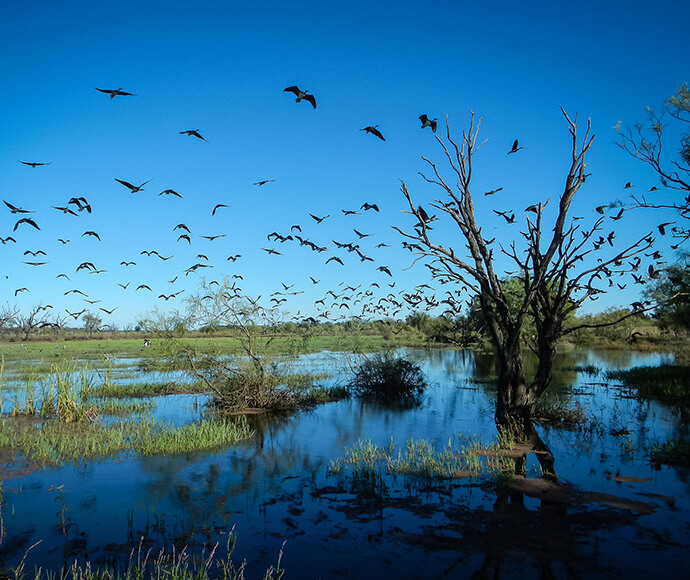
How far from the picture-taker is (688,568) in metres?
6.02

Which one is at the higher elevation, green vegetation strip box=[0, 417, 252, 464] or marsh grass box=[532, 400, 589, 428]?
marsh grass box=[532, 400, 589, 428]

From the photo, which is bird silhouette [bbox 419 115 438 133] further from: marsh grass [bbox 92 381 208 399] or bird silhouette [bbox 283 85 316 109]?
marsh grass [bbox 92 381 208 399]

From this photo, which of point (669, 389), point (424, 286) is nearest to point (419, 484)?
point (424, 286)

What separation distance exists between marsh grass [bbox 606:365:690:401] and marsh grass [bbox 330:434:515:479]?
9.56m

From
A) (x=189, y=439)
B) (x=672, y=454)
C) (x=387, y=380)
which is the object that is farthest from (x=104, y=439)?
(x=672, y=454)

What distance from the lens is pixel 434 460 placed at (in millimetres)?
10070

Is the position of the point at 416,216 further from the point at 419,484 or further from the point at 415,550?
the point at 415,550

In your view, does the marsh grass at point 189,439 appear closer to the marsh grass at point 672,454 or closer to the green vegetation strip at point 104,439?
the green vegetation strip at point 104,439

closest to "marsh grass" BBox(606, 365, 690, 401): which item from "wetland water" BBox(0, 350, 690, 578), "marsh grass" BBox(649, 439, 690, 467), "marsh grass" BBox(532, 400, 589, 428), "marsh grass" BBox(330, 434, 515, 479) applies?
"marsh grass" BBox(532, 400, 589, 428)

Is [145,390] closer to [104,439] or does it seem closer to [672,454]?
[104,439]

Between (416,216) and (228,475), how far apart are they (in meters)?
6.65

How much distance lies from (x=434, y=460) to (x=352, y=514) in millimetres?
2681

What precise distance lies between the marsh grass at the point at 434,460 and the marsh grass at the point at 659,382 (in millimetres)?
9563

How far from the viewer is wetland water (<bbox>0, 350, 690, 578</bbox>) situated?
635cm
